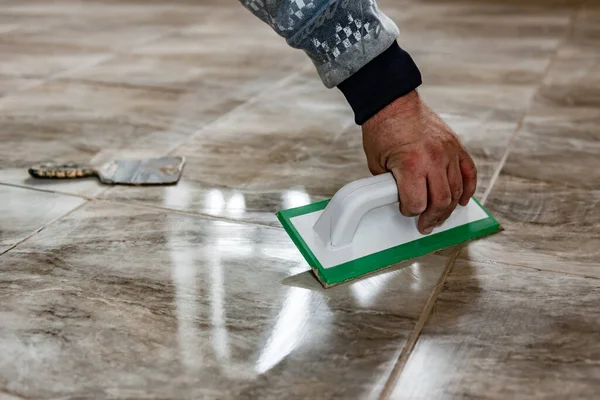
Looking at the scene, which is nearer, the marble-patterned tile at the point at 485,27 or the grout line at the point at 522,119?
the grout line at the point at 522,119

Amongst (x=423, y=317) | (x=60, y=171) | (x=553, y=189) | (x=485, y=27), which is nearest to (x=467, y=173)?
(x=423, y=317)

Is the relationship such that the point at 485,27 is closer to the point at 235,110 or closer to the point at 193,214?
the point at 235,110

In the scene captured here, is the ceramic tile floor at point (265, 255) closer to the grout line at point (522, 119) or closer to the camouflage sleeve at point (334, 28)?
the grout line at point (522, 119)

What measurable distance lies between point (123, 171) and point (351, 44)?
617 mm

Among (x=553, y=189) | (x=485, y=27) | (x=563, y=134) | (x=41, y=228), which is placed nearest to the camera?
(x=41, y=228)

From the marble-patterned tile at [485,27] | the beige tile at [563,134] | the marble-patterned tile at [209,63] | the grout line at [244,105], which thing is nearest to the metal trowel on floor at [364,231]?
the beige tile at [563,134]

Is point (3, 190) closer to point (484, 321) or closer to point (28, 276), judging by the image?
point (28, 276)

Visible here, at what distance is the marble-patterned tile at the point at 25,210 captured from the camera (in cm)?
108

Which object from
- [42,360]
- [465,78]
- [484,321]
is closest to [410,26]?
[465,78]

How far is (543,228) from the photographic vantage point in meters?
1.07

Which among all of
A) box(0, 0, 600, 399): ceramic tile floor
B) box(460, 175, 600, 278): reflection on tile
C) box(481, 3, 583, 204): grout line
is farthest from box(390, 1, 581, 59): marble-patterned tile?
box(460, 175, 600, 278): reflection on tile

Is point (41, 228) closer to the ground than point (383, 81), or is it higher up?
closer to the ground

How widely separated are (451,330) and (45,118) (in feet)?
4.17

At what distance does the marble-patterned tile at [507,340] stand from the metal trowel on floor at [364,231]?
3.1 inches
